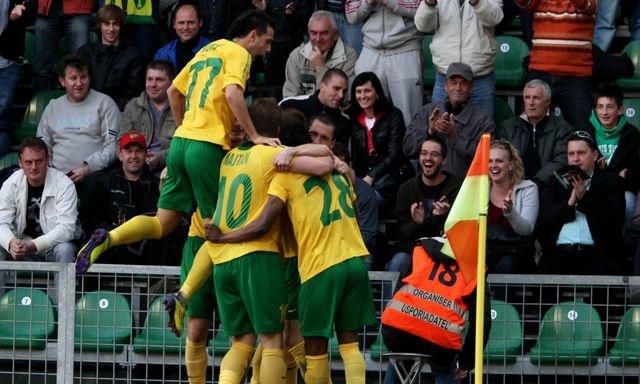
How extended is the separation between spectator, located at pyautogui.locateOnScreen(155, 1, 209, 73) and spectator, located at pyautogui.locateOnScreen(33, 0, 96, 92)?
1.05 metres

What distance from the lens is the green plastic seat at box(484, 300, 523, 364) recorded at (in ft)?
41.2

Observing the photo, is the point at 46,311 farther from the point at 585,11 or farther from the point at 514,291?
the point at 585,11

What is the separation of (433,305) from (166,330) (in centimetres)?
215

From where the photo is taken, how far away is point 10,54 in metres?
16.8

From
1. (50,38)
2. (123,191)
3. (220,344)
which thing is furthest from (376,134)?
(50,38)

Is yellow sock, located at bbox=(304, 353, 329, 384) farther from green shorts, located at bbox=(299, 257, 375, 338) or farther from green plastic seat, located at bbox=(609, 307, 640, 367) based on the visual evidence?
green plastic seat, located at bbox=(609, 307, 640, 367)

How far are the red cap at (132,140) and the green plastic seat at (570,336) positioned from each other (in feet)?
13.5

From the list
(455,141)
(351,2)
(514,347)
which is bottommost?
(514,347)

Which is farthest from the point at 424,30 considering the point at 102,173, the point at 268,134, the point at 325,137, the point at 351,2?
the point at 268,134

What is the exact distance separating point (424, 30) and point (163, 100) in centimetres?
235

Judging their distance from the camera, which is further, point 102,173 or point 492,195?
point 102,173

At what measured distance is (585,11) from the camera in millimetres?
15539

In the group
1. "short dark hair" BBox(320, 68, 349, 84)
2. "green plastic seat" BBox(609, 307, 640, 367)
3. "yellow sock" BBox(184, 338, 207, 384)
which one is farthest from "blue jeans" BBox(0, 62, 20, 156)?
"green plastic seat" BBox(609, 307, 640, 367)

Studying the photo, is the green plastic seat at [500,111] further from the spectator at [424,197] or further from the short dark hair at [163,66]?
the short dark hair at [163,66]
